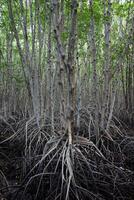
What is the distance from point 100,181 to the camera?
2973mm

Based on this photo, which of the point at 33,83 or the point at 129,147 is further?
the point at 33,83

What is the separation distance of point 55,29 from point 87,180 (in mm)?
1400

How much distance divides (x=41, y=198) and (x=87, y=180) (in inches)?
18.2

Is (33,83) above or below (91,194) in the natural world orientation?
above

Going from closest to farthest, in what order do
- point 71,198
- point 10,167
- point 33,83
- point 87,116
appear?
1. point 71,198
2. point 10,167
3. point 33,83
4. point 87,116

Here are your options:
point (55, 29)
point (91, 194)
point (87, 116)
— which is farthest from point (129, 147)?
point (55, 29)

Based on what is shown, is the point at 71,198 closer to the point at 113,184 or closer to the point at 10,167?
the point at 113,184

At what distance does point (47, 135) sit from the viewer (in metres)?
4.47

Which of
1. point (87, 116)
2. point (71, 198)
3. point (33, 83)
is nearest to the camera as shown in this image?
point (71, 198)

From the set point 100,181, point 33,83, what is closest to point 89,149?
point 100,181

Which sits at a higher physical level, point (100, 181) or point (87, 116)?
point (87, 116)

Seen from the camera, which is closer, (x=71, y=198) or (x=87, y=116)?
(x=71, y=198)

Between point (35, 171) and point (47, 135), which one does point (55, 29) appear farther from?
point (47, 135)

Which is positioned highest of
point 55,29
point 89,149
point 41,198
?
point 55,29
